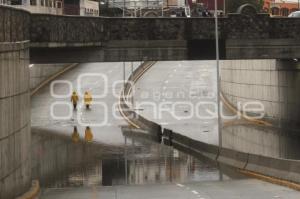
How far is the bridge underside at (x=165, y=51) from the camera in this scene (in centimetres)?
3528

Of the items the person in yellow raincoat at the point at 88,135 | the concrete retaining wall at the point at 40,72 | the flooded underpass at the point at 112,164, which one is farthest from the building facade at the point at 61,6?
the flooded underpass at the point at 112,164

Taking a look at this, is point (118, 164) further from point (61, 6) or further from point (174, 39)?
A: point (61, 6)

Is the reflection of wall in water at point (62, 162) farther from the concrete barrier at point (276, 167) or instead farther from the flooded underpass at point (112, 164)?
the concrete barrier at point (276, 167)

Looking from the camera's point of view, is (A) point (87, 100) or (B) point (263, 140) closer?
(B) point (263, 140)

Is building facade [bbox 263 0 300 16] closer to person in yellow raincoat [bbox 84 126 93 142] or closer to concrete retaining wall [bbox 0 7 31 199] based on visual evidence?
person in yellow raincoat [bbox 84 126 93 142]

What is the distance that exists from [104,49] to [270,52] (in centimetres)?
898

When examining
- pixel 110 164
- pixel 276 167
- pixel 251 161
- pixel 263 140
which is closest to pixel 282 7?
pixel 263 140

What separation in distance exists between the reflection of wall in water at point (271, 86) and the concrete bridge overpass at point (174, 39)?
9352mm

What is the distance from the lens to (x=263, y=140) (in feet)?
145

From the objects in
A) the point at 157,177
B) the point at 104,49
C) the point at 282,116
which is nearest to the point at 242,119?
the point at 282,116

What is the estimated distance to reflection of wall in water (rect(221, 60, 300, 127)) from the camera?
4628 centimetres

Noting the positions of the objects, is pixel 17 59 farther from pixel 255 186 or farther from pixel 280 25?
pixel 280 25

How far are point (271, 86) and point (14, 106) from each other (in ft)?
104

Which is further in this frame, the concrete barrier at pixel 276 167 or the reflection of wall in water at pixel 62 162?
the reflection of wall in water at pixel 62 162
